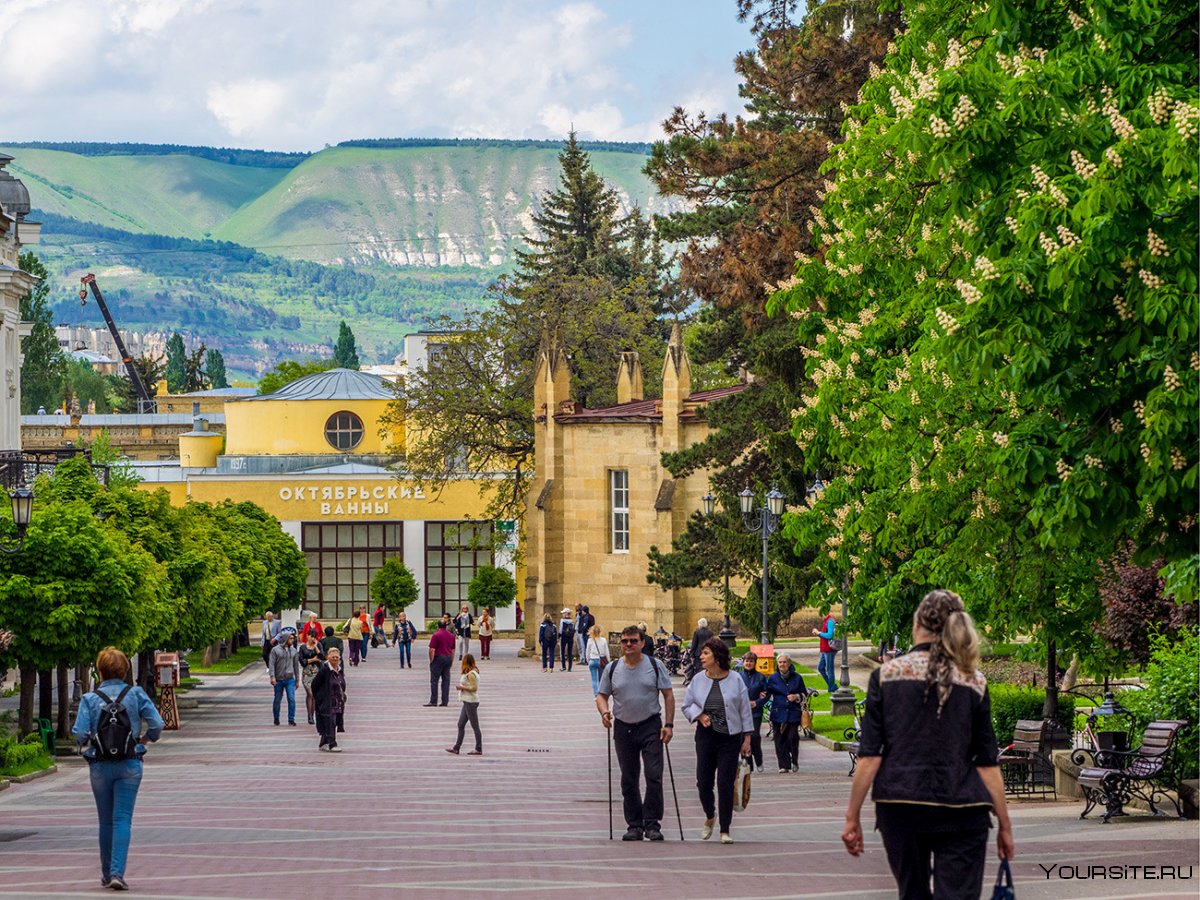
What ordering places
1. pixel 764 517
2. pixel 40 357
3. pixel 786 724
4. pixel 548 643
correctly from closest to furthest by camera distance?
1. pixel 786 724
2. pixel 764 517
3. pixel 548 643
4. pixel 40 357

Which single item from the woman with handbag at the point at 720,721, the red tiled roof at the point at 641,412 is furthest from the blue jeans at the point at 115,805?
the red tiled roof at the point at 641,412

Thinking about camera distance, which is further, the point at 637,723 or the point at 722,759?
the point at 637,723

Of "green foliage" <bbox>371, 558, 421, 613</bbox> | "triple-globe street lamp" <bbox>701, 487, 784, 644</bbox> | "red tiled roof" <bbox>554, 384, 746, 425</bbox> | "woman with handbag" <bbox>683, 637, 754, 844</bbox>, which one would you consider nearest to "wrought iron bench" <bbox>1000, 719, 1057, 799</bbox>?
"woman with handbag" <bbox>683, 637, 754, 844</bbox>

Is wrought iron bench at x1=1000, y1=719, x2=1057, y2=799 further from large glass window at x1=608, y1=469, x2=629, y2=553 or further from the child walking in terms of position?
large glass window at x1=608, y1=469, x2=629, y2=553

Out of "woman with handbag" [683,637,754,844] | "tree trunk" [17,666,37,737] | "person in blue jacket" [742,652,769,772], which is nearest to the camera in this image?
"woman with handbag" [683,637,754,844]

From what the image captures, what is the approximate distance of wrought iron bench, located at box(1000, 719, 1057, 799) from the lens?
2022cm

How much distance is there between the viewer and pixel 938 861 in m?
9.20

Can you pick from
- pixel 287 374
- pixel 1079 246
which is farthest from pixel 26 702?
pixel 287 374

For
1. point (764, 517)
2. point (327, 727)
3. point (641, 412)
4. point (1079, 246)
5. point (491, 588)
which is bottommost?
point (327, 727)

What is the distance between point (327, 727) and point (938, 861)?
68.9ft

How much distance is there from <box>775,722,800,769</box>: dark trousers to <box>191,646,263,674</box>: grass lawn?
31208mm

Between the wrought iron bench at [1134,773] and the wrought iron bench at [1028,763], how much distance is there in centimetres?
236

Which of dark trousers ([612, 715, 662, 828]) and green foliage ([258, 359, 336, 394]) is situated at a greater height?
green foliage ([258, 359, 336, 394])

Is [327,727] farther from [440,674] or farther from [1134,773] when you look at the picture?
[1134,773]
